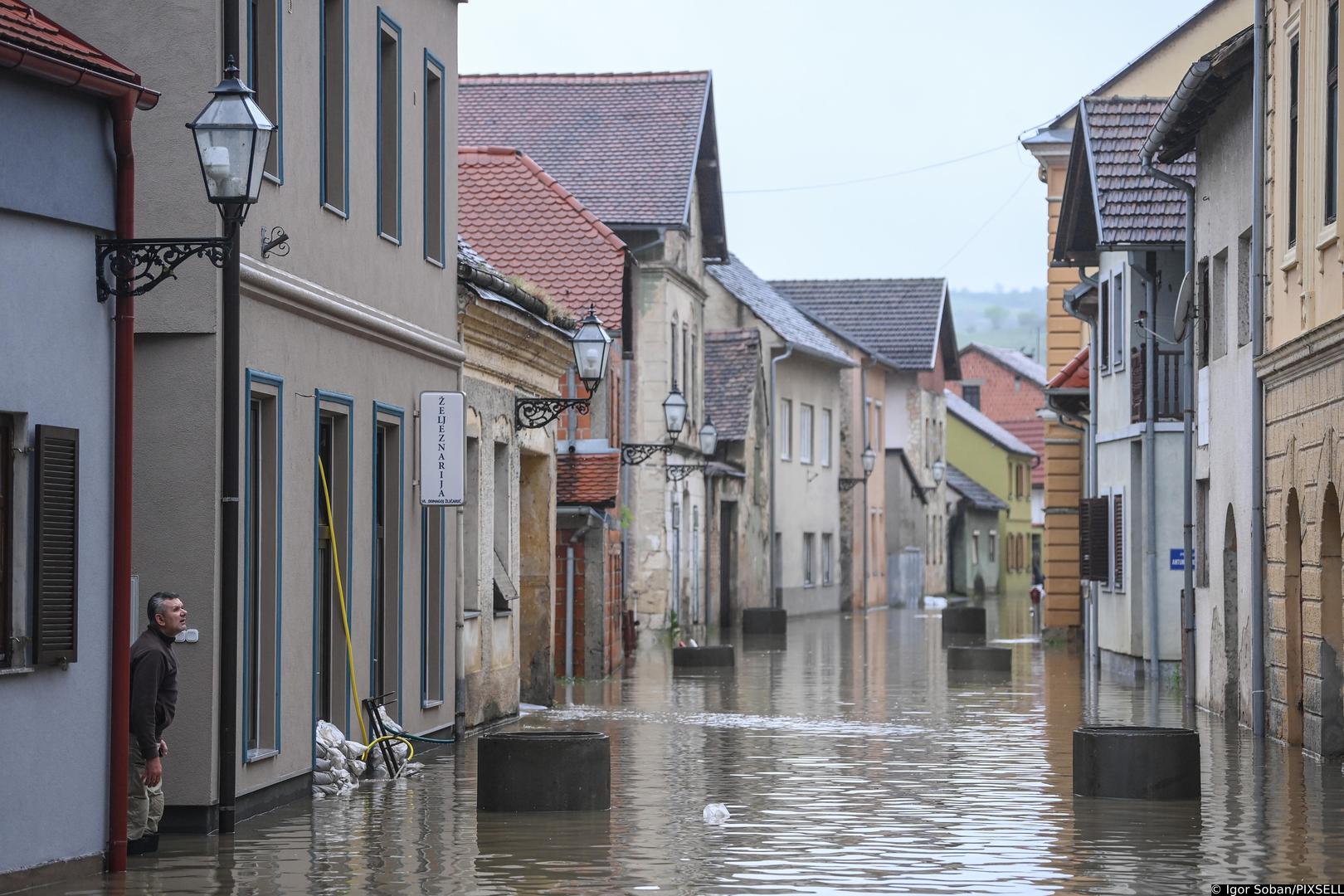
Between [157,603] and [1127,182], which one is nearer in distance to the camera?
[157,603]

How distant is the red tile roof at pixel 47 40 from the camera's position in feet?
35.4

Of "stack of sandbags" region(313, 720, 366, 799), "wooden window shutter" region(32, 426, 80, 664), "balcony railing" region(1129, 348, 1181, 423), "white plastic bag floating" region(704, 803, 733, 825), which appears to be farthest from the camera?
→ "balcony railing" region(1129, 348, 1181, 423)

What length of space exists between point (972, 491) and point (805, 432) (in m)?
24.6

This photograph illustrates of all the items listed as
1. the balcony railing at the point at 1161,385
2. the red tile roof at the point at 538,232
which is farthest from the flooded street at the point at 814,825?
the red tile roof at the point at 538,232

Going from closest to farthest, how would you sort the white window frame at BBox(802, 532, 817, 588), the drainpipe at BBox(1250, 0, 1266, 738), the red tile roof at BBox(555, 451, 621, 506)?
the drainpipe at BBox(1250, 0, 1266, 738) < the red tile roof at BBox(555, 451, 621, 506) < the white window frame at BBox(802, 532, 817, 588)

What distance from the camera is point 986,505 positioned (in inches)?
3260

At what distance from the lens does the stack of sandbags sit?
50.0ft

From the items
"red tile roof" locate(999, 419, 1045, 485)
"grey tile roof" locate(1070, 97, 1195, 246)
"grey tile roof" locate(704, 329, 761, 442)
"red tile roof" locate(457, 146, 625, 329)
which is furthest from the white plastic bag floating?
"red tile roof" locate(999, 419, 1045, 485)

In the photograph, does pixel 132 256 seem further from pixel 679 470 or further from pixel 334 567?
pixel 679 470

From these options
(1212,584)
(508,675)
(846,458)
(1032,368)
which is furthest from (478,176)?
(1032,368)

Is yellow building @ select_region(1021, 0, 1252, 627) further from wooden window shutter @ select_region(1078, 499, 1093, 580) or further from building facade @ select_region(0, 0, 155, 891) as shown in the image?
building facade @ select_region(0, 0, 155, 891)

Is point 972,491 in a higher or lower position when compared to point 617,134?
lower

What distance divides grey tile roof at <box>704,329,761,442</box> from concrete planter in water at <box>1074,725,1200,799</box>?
3580cm

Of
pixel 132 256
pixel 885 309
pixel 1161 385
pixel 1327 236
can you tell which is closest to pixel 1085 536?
pixel 1161 385
